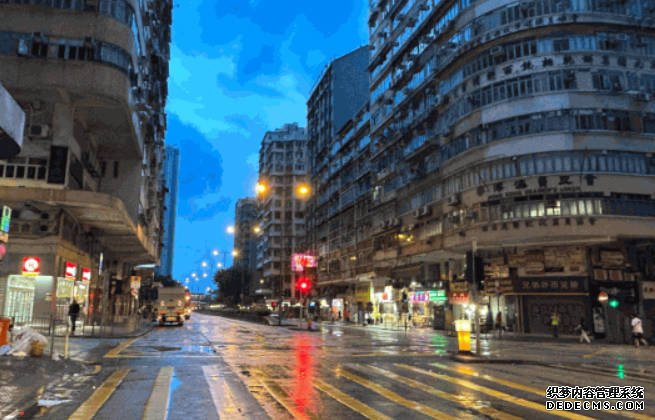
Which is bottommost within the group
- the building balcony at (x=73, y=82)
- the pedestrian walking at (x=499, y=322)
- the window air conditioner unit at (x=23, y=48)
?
the pedestrian walking at (x=499, y=322)

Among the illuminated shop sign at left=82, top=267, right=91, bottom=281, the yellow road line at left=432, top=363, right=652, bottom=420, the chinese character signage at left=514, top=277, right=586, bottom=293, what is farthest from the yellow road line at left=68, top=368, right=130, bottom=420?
the chinese character signage at left=514, top=277, right=586, bottom=293

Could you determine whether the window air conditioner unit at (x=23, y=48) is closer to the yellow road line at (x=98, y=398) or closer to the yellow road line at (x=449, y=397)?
the yellow road line at (x=98, y=398)

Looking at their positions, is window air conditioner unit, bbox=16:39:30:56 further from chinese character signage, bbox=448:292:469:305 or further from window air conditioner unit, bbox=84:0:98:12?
chinese character signage, bbox=448:292:469:305

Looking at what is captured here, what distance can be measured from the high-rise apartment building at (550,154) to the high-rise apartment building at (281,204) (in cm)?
6878

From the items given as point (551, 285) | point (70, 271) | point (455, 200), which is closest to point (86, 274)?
point (70, 271)

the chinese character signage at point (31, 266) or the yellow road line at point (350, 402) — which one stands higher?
the chinese character signage at point (31, 266)

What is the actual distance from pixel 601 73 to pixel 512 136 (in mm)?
6723

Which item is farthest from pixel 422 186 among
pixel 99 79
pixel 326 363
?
pixel 326 363

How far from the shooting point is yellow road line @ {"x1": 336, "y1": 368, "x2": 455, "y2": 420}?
8672mm

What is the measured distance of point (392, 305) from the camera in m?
54.8

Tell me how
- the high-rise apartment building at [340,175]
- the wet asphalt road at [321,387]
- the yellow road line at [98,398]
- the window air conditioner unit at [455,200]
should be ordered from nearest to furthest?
the yellow road line at [98,398] < the wet asphalt road at [321,387] < the window air conditioner unit at [455,200] < the high-rise apartment building at [340,175]

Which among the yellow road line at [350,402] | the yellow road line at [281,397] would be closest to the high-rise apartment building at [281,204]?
the yellow road line at [281,397]

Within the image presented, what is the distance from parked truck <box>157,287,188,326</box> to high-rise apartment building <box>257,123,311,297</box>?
55231 mm

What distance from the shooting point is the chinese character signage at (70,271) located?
31172mm
